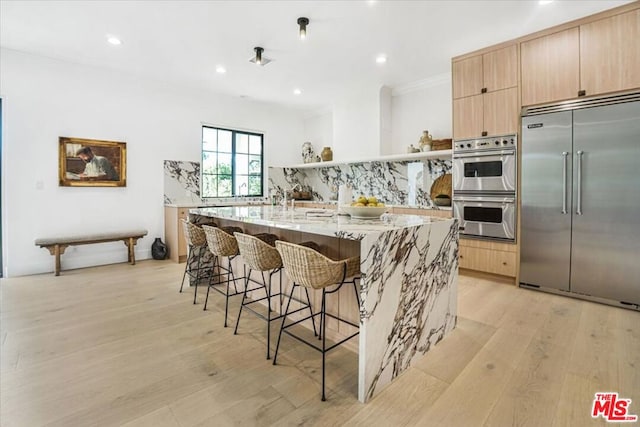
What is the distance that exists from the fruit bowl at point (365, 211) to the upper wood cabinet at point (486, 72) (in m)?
2.53

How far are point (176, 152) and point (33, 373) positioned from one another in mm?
3923

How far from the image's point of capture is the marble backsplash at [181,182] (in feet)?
16.9

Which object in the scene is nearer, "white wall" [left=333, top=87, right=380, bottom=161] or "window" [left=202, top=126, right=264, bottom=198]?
"white wall" [left=333, top=87, right=380, bottom=161]

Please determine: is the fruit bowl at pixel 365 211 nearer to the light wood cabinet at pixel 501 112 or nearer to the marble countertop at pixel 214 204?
the light wood cabinet at pixel 501 112

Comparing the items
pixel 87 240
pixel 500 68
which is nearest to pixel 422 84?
pixel 500 68

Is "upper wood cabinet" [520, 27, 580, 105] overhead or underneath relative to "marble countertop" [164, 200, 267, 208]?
overhead

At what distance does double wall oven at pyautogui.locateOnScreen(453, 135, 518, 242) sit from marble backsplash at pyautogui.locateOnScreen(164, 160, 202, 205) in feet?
13.4

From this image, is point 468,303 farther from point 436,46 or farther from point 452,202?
point 436,46

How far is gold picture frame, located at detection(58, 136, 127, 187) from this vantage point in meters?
4.28

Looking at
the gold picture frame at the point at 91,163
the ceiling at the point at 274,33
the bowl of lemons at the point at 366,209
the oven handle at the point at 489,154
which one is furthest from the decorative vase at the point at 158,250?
the oven handle at the point at 489,154

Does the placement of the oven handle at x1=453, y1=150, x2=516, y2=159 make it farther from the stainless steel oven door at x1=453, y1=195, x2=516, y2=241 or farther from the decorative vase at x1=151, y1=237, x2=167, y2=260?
the decorative vase at x1=151, y1=237, x2=167, y2=260

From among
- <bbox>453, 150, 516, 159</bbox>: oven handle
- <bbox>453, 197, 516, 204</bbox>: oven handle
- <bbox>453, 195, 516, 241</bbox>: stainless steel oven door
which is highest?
<bbox>453, 150, 516, 159</bbox>: oven handle

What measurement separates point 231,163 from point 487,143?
4.34 meters

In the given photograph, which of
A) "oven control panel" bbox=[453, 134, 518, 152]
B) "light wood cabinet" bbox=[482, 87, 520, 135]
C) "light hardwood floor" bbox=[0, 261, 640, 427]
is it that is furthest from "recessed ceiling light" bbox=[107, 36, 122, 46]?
"light wood cabinet" bbox=[482, 87, 520, 135]
